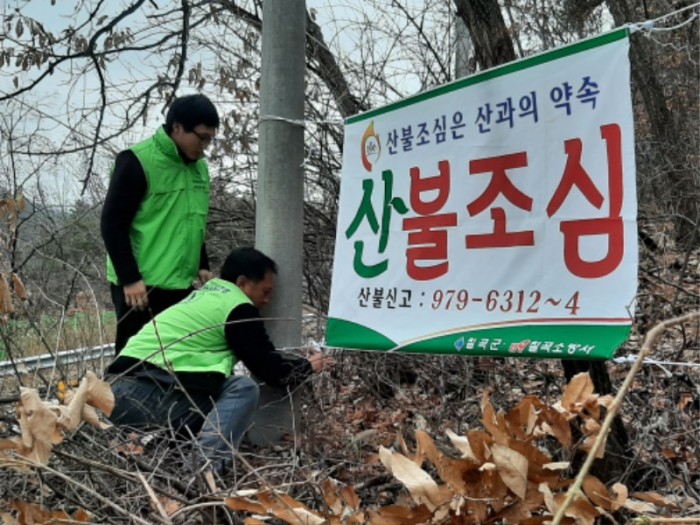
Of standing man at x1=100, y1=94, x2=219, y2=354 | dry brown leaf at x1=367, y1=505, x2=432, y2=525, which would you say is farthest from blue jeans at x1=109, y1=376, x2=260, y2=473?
dry brown leaf at x1=367, y1=505, x2=432, y2=525

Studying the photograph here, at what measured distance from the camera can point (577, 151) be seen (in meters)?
2.31

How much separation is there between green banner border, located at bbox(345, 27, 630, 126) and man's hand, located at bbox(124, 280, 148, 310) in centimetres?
143

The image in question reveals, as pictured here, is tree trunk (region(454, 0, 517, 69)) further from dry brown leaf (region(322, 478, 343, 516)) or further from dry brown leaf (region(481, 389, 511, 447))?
dry brown leaf (region(322, 478, 343, 516))

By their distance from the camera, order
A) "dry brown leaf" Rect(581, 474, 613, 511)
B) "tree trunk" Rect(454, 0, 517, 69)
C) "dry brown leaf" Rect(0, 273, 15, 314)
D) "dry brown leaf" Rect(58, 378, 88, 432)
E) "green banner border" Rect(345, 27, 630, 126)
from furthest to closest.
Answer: "tree trunk" Rect(454, 0, 517, 69), "dry brown leaf" Rect(0, 273, 15, 314), "green banner border" Rect(345, 27, 630, 126), "dry brown leaf" Rect(58, 378, 88, 432), "dry brown leaf" Rect(581, 474, 613, 511)

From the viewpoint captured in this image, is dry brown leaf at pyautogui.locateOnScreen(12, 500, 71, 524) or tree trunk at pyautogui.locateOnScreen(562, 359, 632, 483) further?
tree trunk at pyautogui.locateOnScreen(562, 359, 632, 483)

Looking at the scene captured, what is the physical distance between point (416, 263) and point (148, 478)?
49.4 inches

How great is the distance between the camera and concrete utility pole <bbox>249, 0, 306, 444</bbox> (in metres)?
3.71

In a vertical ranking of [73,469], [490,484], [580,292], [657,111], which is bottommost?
[73,469]

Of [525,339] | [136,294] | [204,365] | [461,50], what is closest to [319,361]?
[204,365]

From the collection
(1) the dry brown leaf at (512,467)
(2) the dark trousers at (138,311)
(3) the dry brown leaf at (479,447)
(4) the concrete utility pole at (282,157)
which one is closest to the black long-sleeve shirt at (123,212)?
(2) the dark trousers at (138,311)

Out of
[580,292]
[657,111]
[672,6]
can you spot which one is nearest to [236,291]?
[580,292]

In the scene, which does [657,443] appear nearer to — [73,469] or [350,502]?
[350,502]

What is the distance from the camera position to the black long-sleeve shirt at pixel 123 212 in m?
3.58

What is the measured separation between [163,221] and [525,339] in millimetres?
2169
